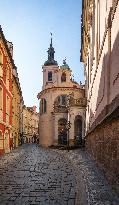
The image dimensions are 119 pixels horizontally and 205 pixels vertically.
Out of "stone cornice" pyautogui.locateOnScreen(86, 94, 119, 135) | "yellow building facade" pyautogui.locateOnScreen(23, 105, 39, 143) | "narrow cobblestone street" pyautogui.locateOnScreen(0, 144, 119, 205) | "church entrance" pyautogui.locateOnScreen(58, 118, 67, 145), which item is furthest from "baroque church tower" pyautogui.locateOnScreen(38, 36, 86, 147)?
"stone cornice" pyautogui.locateOnScreen(86, 94, 119, 135)

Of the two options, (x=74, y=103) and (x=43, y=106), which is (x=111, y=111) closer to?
(x=74, y=103)

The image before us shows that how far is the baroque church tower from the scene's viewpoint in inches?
1450

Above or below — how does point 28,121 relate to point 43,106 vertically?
below

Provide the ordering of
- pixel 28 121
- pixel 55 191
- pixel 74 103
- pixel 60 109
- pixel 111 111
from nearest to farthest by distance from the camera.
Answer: pixel 111 111 < pixel 55 191 < pixel 74 103 < pixel 60 109 < pixel 28 121

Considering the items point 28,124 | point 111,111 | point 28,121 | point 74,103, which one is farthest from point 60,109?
point 28,124

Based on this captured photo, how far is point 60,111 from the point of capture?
40438 mm

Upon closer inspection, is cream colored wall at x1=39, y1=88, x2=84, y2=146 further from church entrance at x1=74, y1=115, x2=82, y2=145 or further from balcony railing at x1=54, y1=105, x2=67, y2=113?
church entrance at x1=74, y1=115, x2=82, y2=145

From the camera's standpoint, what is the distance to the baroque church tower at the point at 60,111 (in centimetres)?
3682

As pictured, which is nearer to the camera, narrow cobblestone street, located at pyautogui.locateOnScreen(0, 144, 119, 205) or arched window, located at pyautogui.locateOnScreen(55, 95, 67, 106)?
narrow cobblestone street, located at pyautogui.locateOnScreen(0, 144, 119, 205)

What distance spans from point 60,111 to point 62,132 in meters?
2.91

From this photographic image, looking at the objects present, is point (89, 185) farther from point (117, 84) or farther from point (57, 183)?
point (117, 84)

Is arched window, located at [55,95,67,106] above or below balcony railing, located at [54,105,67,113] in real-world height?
above

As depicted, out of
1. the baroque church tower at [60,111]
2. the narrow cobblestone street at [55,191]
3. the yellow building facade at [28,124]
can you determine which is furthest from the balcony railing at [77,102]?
the yellow building facade at [28,124]

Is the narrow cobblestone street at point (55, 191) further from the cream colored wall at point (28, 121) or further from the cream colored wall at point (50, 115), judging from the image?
the cream colored wall at point (28, 121)
